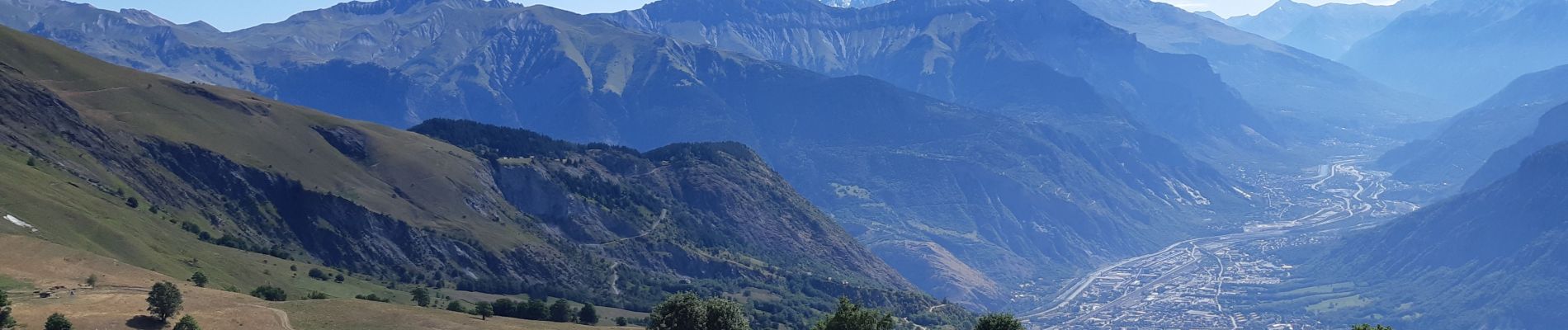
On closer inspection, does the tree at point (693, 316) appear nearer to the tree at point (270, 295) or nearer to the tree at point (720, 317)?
the tree at point (720, 317)

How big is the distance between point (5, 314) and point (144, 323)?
32.3 ft

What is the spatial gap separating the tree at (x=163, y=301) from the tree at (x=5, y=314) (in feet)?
32.2

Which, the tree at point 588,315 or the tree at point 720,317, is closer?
the tree at point 720,317

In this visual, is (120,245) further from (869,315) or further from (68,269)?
(869,315)

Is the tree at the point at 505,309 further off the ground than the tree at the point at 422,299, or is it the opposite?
the tree at the point at 422,299

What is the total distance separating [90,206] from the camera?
174m

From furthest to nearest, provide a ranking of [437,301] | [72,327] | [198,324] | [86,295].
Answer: [437,301] < [86,295] < [198,324] < [72,327]

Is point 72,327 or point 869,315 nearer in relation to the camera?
point 72,327

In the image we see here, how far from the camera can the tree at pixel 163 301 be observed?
104 meters

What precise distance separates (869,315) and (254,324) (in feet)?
171

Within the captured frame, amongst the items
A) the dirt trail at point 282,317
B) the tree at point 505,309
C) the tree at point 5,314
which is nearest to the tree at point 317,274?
the tree at point 505,309

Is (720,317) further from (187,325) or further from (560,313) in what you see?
(560,313)

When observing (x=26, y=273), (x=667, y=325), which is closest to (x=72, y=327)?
(x=26, y=273)

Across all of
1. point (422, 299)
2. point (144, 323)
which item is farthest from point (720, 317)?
point (422, 299)
